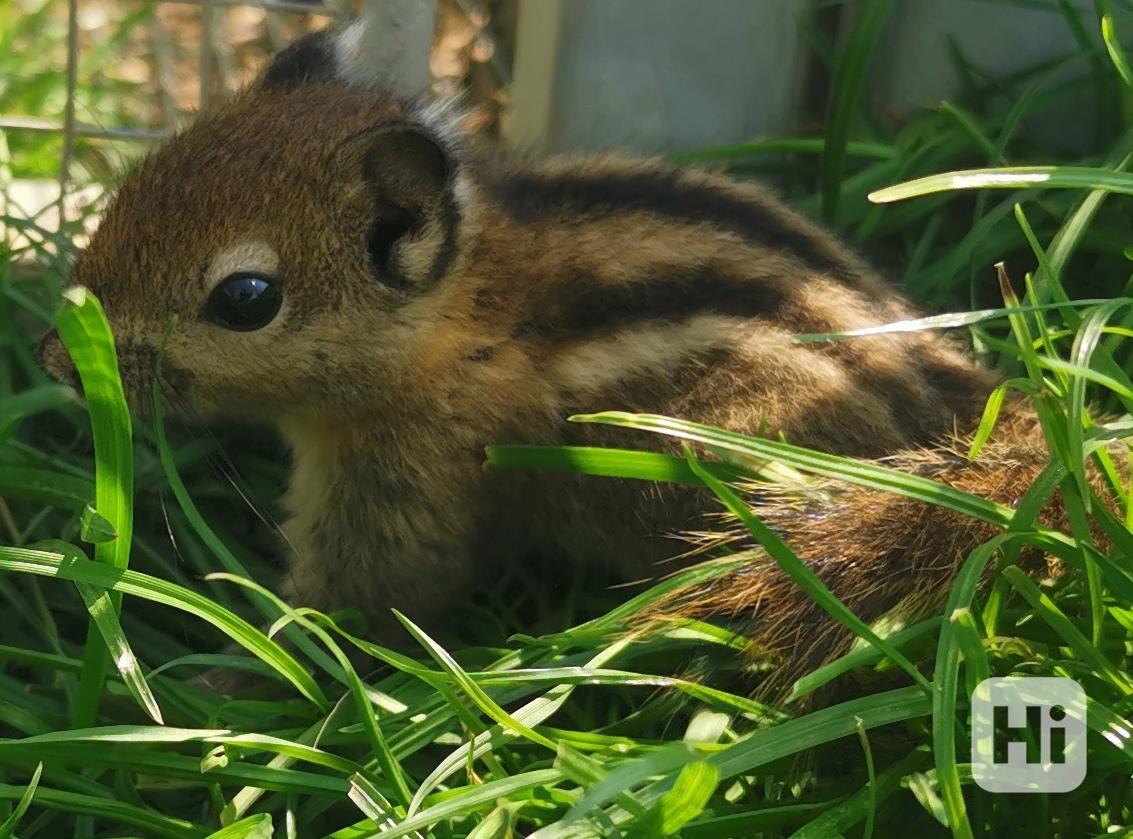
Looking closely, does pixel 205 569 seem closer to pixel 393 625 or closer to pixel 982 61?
pixel 393 625

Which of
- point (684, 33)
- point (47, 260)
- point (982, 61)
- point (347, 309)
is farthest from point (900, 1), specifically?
point (47, 260)

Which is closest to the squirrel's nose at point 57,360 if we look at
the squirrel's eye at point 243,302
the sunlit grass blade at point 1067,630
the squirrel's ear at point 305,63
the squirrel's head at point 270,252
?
the squirrel's head at point 270,252

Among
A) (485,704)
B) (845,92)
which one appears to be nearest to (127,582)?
(485,704)

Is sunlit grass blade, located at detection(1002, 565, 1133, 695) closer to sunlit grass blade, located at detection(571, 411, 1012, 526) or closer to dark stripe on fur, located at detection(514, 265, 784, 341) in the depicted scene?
sunlit grass blade, located at detection(571, 411, 1012, 526)

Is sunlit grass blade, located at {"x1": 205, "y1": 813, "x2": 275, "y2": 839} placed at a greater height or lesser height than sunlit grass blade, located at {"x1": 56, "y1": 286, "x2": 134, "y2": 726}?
lesser

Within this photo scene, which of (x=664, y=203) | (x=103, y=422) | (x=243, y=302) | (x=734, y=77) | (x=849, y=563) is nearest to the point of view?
(x=103, y=422)

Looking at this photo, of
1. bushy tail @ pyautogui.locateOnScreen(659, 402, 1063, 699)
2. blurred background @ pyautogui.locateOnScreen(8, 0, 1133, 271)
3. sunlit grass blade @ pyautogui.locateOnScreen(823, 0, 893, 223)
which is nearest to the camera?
bushy tail @ pyautogui.locateOnScreen(659, 402, 1063, 699)

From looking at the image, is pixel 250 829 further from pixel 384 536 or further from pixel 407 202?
pixel 407 202

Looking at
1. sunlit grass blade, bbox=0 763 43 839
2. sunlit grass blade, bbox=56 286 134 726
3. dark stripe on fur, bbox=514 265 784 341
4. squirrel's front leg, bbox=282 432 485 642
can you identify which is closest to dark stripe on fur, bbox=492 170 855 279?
dark stripe on fur, bbox=514 265 784 341
